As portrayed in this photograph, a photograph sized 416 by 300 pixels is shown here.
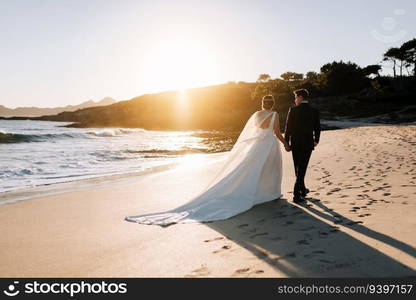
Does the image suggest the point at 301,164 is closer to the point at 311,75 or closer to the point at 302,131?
the point at 302,131

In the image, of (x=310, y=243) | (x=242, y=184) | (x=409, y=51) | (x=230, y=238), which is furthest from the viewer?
(x=409, y=51)

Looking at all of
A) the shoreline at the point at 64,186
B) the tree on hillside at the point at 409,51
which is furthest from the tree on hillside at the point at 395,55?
the shoreline at the point at 64,186

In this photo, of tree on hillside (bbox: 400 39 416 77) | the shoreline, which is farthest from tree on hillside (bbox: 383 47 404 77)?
the shoreline

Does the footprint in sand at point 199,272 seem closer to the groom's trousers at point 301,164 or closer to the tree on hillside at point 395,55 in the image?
the groom's trousers at point 301,164

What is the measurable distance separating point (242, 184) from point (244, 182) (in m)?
0.05

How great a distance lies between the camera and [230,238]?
4688 mm

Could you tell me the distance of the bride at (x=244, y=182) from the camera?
5.81 metres

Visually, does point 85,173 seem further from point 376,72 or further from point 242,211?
point 376,72

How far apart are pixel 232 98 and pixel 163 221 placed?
317ft

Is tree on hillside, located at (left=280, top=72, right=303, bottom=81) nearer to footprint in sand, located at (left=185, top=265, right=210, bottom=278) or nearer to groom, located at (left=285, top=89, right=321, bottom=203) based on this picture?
groom, located at (left=285, top=89, right=321, bottom=203)

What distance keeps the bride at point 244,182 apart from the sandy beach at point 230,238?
0.24 m

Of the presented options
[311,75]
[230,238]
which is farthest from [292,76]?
[230,238]

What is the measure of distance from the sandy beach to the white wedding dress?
234 millimetres

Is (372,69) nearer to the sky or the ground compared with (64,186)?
nearer to the sky
